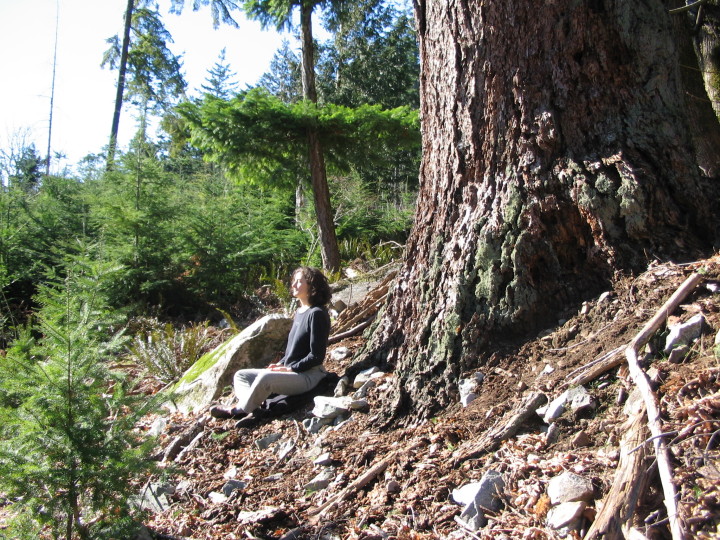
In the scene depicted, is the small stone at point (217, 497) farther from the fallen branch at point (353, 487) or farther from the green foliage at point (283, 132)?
the green foliage at point (283, 132)

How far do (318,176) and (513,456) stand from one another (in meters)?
6.91

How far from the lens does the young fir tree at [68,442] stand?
2471 mm

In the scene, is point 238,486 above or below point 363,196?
below

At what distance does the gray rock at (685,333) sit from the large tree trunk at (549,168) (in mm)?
651

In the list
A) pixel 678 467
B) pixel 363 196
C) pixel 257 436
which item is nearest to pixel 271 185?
pixel 363 196

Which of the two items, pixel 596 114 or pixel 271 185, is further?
pixel 271 185

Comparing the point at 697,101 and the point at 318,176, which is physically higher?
the point at 318,176

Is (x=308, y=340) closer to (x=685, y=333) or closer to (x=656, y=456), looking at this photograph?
(x=685, y=333)

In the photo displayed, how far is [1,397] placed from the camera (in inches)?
112

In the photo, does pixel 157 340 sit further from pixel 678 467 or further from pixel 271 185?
pixel 678 467

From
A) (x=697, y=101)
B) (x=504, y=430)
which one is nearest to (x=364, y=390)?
(x=504, y=430)

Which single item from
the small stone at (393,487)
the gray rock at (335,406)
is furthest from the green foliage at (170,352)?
the small stone at (393,487)

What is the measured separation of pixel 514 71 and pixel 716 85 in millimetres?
2344

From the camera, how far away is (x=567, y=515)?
6.67ft
